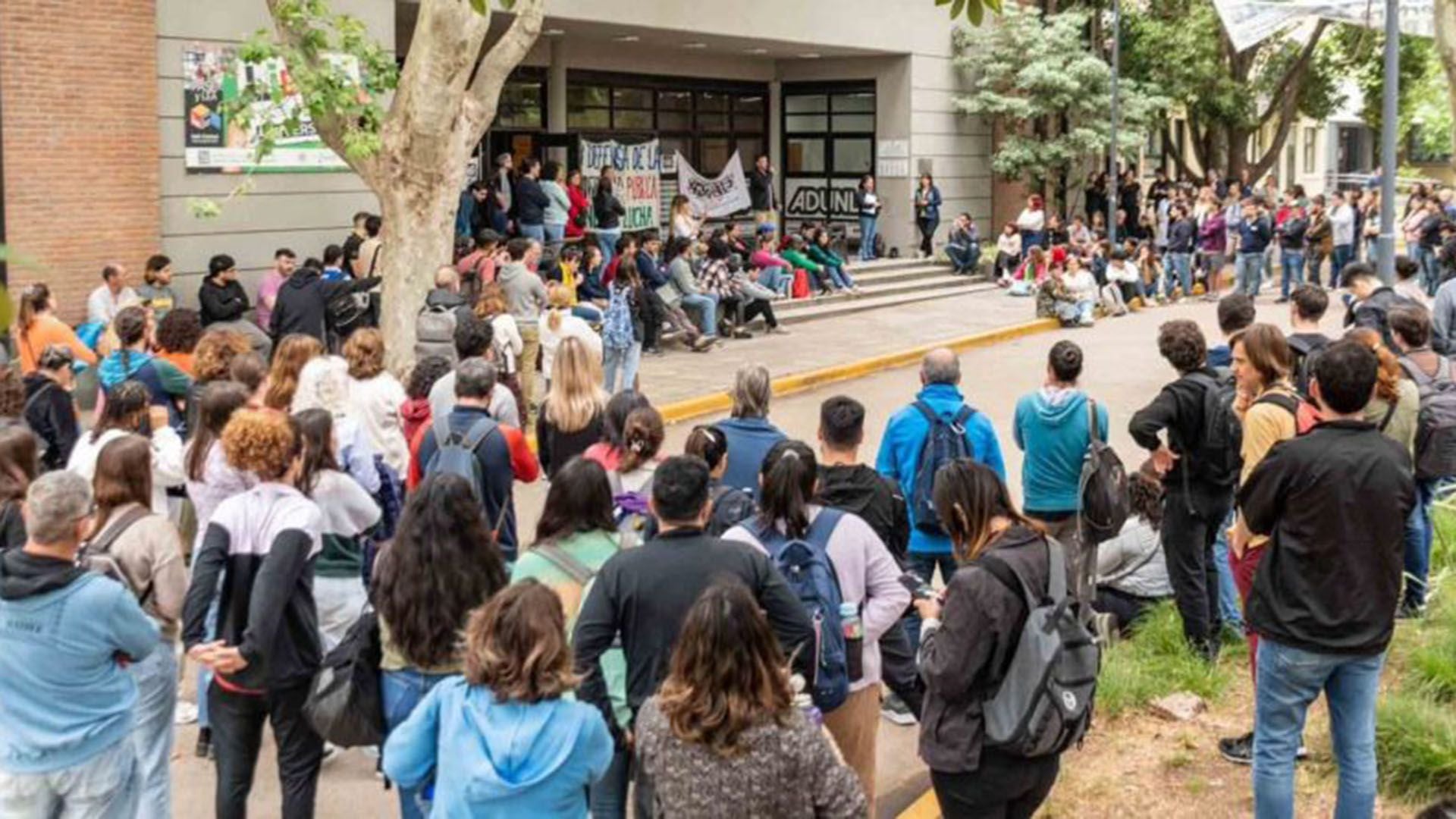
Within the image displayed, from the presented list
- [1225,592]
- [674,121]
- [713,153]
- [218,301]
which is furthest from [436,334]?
[713,153]

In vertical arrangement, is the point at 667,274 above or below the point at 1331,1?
below

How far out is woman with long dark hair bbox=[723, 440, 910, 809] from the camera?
5.40 m

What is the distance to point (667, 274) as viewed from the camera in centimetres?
2052

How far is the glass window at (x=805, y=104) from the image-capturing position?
31062mm

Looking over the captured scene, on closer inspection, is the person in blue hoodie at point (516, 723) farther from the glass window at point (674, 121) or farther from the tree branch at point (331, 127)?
the glass window at point (674, 121)

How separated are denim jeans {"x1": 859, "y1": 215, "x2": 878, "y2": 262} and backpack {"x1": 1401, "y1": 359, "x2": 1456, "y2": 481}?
20131mm

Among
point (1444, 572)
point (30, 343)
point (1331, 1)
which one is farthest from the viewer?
point (1331, 1)

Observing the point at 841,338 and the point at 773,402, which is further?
the point at 841,338

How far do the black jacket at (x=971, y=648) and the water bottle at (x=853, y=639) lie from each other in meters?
0.58

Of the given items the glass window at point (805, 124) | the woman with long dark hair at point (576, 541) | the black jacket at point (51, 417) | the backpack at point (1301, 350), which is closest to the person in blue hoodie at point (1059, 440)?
the backpack at point (1301, 350)

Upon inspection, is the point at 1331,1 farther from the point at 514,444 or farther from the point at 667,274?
the point at 514,444

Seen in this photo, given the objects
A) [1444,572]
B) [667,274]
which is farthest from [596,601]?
[667,274]

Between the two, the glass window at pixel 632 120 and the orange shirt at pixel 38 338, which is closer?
the orange shirt at pixel 38 338

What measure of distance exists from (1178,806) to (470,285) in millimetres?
12536
